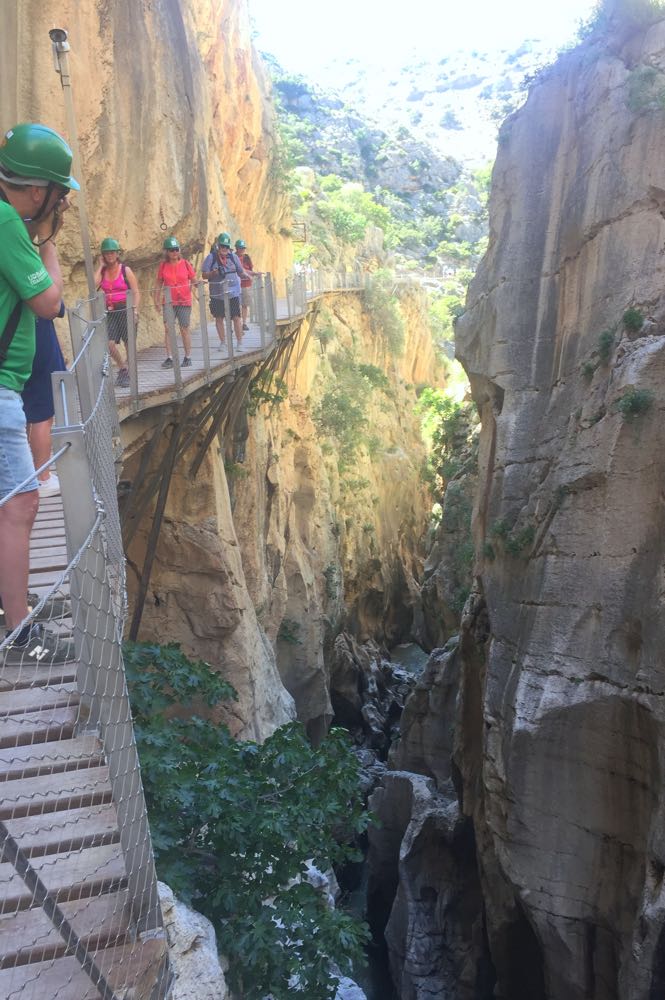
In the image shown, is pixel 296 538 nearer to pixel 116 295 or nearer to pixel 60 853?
pixel 116 295

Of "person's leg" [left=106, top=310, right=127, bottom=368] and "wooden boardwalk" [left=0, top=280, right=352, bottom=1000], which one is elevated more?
"person's leg" [left=106, top=310, right=127, bottom=368]

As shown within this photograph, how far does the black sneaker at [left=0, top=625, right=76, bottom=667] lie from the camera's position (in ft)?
10.4

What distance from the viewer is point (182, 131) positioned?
11188 millimetres

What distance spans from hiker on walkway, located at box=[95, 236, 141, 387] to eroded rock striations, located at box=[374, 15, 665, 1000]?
5152mm

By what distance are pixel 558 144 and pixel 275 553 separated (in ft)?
31.0

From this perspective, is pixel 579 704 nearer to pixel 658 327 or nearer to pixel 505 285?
pixel 658 327

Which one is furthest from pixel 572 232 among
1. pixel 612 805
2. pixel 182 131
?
pixel 612 805

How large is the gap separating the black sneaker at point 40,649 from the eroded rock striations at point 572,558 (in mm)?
6342

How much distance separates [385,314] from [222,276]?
25.4m

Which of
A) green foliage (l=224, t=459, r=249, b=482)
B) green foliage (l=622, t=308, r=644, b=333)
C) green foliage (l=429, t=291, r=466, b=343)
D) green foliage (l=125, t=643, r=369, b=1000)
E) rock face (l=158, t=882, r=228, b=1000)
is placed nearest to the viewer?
rock face (l=158, t=882, r=228, b=1000)

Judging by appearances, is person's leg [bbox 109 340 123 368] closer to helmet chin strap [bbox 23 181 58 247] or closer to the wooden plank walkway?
helmet chin strap [bbox 23 181 58 247]

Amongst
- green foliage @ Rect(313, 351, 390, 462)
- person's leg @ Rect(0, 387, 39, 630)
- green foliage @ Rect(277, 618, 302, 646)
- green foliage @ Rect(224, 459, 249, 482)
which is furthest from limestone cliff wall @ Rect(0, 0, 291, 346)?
green foliage @ Rect(313, 351, 390, 462)

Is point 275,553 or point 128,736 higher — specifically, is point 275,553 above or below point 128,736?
below

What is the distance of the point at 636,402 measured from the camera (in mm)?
8562
